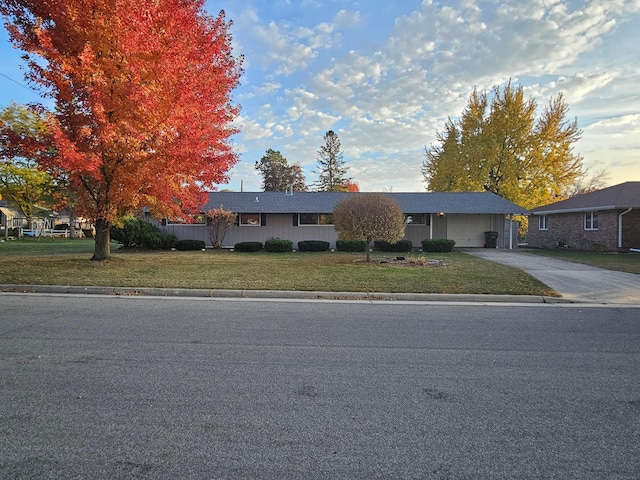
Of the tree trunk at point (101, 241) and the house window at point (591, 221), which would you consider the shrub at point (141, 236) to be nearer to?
the tree trunk at point (101, 241)

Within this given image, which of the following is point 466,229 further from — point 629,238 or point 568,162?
point 568,162

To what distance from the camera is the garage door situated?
2473 cm

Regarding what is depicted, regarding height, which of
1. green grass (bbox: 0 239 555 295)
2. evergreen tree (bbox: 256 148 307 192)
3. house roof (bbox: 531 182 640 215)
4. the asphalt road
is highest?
evergreen tree (bbox: 256 148 307 192)

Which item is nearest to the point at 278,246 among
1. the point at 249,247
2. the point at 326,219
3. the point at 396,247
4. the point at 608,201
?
the point at 249,247

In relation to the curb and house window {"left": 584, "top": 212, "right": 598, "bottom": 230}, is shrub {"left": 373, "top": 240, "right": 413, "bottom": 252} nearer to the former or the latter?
house window {"left": 584, "top": 212, "right": 598, "bottom": 230}

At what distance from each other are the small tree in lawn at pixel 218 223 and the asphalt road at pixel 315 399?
15227 mm

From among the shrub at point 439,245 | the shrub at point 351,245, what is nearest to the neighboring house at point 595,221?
the shrub at point 439,245

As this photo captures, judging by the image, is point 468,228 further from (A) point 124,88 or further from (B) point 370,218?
(A) point 124,88

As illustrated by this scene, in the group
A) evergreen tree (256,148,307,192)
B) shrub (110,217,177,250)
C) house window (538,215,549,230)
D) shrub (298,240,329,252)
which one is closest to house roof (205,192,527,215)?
shrub (298,240,329,252)

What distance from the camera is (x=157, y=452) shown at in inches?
108

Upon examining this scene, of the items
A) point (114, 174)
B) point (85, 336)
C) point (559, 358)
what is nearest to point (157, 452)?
point (85, 336)

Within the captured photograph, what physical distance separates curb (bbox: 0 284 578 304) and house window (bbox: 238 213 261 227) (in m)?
14.8

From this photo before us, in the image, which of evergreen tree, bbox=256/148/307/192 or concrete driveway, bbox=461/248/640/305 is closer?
concrete driveway, bbox=461/248/640/305

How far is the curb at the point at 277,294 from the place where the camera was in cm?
885
